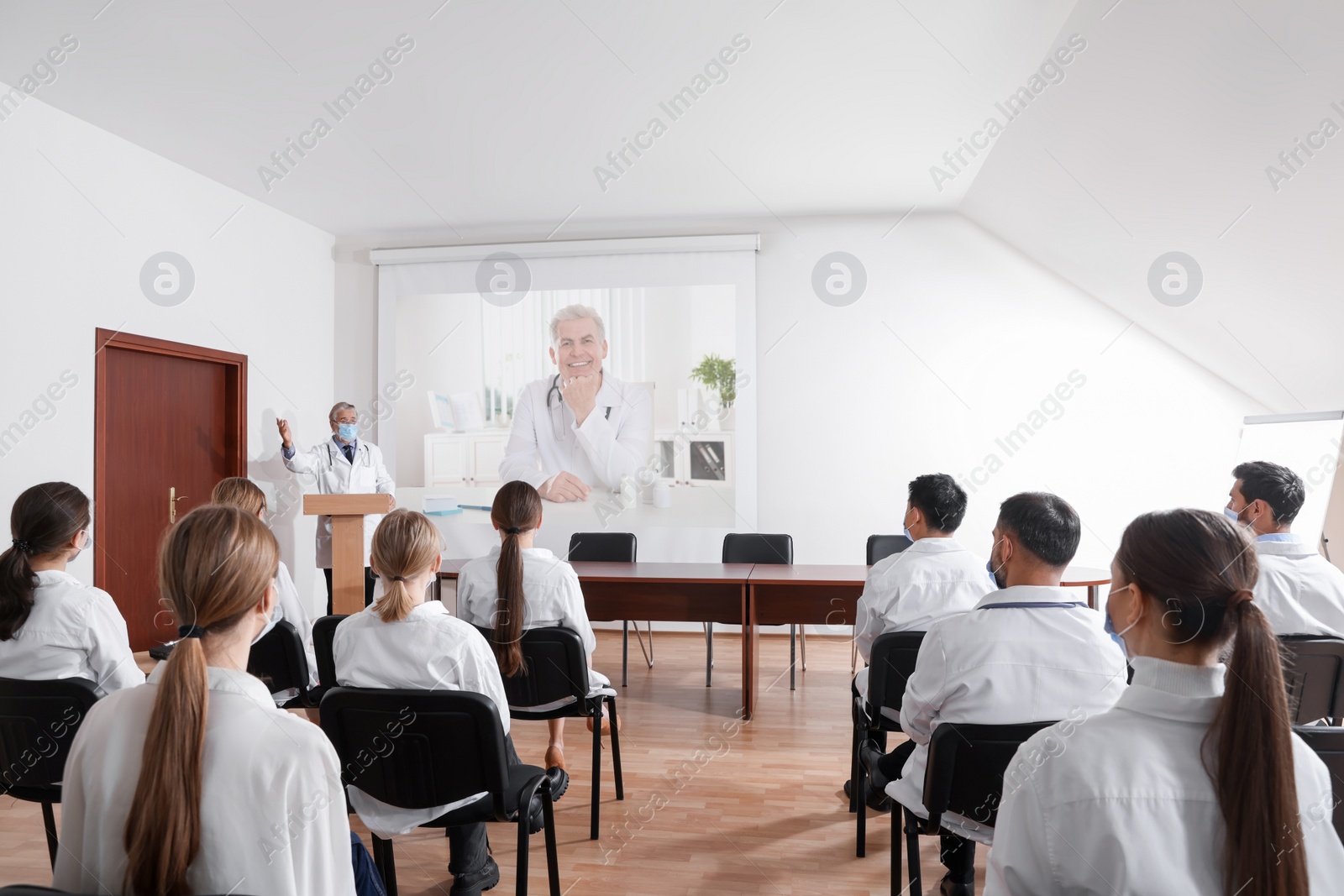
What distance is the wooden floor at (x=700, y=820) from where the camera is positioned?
2408 millimetres

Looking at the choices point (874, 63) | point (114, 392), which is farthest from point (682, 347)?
point (114, 392)

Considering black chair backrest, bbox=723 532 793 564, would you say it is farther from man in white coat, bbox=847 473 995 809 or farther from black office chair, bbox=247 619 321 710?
black office chair, bbox=247 619 321 710

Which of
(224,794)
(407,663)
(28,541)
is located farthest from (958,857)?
(28,541)

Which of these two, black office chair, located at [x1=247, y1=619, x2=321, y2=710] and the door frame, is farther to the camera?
the door frame

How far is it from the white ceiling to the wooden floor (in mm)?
2907

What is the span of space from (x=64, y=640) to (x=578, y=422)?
406 cm

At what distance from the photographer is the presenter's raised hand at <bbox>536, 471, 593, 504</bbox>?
236 inches

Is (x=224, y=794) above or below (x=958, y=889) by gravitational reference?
above

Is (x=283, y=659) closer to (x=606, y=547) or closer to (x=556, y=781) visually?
(x=556, y=781)

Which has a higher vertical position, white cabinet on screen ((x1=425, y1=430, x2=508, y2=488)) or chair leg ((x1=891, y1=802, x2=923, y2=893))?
white cabinet on screen ((x1=425, y1=430, x2=508, y2=488))

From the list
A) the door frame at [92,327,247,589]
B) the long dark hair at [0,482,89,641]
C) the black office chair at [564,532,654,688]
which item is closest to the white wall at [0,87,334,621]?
the door frame at [92,327,247,589]

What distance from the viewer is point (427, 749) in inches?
70.9

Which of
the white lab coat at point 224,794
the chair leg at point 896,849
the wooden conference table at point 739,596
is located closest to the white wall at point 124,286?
the wooden conference table at point 739,596

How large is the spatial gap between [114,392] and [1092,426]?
6.24 meters
